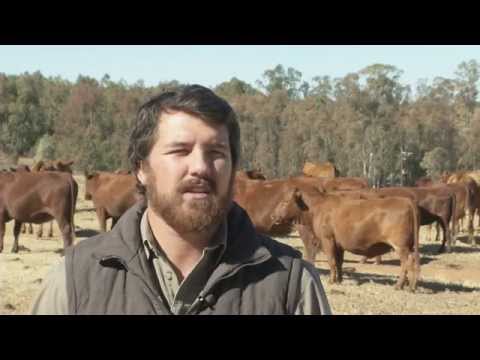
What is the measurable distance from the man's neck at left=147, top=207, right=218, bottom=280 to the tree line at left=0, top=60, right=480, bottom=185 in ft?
142

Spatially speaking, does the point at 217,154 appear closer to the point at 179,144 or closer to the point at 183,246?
the point at 179,144

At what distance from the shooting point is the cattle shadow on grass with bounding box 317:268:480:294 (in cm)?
1215

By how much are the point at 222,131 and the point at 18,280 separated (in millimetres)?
9529

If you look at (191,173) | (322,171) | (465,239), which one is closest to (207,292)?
(191,173)

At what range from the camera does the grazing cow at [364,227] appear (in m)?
12.1

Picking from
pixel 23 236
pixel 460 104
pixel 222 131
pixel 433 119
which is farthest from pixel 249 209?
pixel 460 104

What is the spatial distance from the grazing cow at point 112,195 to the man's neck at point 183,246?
15039 mm

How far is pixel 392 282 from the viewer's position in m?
12.8

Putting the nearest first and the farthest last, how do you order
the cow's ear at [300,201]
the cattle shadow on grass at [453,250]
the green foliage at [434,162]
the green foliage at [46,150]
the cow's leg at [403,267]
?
the cow's leg at [403,267], the cow's ear at [300,201], the cattle shadow on grass at [453,250], the green foliage at [434,162], the green foliage at [46,150]

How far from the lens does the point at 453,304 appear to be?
10.5 m

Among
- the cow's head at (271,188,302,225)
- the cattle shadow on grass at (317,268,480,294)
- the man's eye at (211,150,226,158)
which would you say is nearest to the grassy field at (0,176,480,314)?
the cattle shadow on grass at (317,268,480,294)

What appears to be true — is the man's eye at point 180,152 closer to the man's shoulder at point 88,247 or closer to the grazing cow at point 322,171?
the man's shoulder at point 88,247

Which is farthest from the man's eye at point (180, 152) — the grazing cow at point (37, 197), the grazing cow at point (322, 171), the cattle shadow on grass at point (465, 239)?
the grazing cow at point (322, 171)

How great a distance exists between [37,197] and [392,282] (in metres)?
7.79
